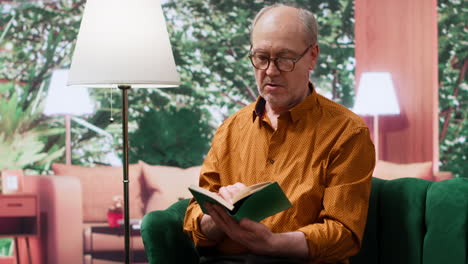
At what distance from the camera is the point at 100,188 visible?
479cm

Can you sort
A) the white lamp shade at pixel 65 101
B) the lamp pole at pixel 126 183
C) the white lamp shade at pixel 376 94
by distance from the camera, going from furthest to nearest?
the white lamp shade at pixel 65 101, the white lamp shade at pixel 376 94, the lamp pole at pixel 126 183

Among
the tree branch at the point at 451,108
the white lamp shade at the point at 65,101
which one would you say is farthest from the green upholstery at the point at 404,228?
the tree branch at the point at 451,108

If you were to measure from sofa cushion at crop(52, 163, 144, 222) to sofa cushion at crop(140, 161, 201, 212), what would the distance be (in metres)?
0.07

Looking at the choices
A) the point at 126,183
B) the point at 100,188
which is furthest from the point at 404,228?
the point at 100,188

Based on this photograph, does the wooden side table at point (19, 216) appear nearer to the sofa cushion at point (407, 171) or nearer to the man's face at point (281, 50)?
the sofa cushion at point (407, 171)

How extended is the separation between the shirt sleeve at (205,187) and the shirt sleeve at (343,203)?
12.1 inches

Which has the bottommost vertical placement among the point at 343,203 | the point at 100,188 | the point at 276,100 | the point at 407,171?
the point at 100,188

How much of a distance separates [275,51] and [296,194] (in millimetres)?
398

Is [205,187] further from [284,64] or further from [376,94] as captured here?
[376,94]

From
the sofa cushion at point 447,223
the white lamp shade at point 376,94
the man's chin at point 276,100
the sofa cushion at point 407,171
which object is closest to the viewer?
the sofa cushion at point 447,223

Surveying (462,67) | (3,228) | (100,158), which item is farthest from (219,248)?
(462,67)

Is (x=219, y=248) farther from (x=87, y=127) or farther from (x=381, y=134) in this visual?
(x=87, y=127)

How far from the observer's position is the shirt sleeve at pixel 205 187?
1746mm

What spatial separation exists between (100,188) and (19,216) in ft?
2.20
